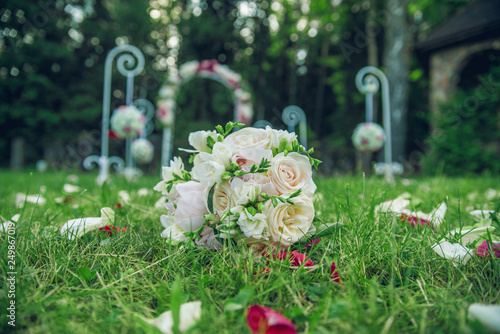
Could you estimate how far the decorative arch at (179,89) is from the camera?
606 centimetres

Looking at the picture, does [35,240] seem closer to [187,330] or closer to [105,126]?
[187,330]

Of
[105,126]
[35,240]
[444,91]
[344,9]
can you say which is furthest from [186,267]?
[344,9]

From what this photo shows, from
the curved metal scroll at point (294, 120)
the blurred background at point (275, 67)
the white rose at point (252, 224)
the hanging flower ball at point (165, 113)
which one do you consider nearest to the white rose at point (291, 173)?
the white rose at point (252, 224)

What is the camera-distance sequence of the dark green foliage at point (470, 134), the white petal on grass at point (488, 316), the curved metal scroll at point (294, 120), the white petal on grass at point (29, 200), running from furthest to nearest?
the dark green foliage at point (470, 134) → the curved metal scroll at point (294, 120) → the white petal on grass at point (29, 200) → the white petal on grass at point (488, 316)

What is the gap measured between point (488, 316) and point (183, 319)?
0.56 meters

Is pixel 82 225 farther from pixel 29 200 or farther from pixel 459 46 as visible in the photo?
pixel 459 46

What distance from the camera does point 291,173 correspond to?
3.20 feet

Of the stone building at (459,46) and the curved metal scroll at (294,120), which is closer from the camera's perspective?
the curved metal scroll at (294,120)

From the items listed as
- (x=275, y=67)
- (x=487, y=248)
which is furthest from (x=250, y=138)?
(x=275, y=67)

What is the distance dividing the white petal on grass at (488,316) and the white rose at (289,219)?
0.45 m

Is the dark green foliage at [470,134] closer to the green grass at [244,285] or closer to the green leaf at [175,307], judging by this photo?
the green grass at [244,285]

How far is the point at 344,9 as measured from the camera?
13.2 meters

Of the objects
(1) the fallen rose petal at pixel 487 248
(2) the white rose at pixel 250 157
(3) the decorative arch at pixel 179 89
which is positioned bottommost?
(1) the fallen rose petal at pixel 487 248

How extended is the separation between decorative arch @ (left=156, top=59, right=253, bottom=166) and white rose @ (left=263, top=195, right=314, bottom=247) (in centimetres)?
486
